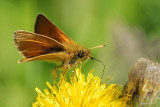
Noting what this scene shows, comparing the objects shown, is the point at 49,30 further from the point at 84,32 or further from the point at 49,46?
the point at 84,32

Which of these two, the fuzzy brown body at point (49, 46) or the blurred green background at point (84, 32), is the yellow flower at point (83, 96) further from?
the blurred green background at point (84, 32)

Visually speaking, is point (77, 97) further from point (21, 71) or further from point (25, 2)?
point (25, 2)

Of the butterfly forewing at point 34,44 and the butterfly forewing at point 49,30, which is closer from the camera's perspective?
the butterfly forewing at point 34,44

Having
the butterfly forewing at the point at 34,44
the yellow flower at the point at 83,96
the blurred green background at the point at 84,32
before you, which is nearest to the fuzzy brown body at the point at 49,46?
the butterfly forewing at the point at 34,44

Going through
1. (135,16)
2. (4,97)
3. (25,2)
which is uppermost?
(25,2)

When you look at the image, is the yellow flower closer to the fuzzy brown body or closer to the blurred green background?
the fuzzy brown body

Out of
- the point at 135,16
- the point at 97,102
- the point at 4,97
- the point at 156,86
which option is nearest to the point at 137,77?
the point at 156,86

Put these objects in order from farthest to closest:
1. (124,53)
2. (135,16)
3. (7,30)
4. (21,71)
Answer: (135,16)
(7,30)
(21,71)
(124,53)
